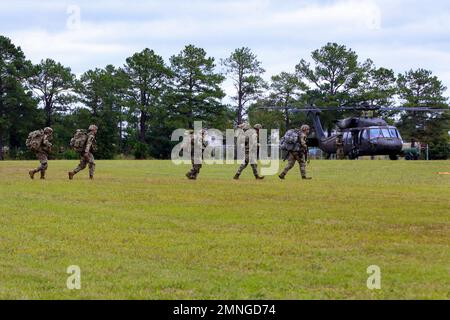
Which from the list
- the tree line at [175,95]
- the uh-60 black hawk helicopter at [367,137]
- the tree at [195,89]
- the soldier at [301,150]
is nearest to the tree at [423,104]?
the tree line at [175,95]

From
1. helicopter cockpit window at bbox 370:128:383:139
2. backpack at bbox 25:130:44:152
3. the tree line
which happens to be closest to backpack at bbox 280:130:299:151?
backpack at bbox 25:130:44:152

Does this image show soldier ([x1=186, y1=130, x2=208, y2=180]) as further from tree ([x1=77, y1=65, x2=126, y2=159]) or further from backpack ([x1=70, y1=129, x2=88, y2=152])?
tree ([x1=77, y1=65, x2=126, y2=159])

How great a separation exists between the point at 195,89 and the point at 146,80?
246 inches

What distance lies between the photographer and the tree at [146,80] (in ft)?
276

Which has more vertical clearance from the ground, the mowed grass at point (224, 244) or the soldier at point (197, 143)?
the soldier at point (197, 143)

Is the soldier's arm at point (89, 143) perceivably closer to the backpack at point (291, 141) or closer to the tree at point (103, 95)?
the backpack at point (291, 141)

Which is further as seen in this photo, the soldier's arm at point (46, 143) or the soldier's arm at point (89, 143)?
the soldier's arm at point (46, 143)

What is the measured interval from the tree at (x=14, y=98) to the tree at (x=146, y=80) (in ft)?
39.8

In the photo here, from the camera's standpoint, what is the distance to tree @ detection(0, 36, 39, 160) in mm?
77625

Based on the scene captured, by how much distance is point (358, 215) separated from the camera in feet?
44.5

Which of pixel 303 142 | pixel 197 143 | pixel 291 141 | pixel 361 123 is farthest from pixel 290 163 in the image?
pixel 361 123

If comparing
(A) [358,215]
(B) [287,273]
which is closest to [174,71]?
(A) [358,215]

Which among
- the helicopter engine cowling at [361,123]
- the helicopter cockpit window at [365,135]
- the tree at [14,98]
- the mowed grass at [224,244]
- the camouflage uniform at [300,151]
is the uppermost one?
the tree at [14,98]
